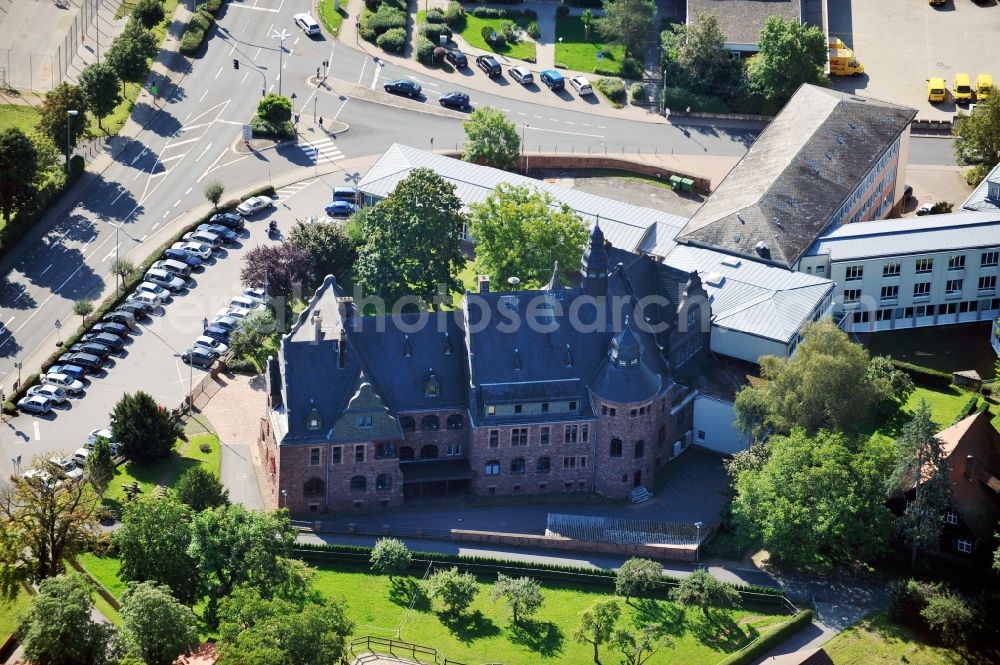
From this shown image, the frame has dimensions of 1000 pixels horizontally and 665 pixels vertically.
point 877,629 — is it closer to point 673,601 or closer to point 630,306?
point 673,601

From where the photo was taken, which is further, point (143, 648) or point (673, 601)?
point (673, 601)

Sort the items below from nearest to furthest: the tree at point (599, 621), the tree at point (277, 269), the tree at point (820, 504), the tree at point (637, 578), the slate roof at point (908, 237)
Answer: the tree at point (599, 621) < the tree at point (637, 578) < the tree at point (820, 504) < the slate roof at point (908, 237) < the tree at point (277, 269)

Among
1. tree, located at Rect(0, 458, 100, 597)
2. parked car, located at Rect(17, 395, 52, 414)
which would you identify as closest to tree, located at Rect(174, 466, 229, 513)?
tree, located at Rect(0, 458, 100, 597)

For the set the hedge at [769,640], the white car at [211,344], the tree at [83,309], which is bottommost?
the hedge at [769,640]

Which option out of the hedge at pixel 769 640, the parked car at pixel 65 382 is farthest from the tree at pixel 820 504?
the parked car at pixel 65 382

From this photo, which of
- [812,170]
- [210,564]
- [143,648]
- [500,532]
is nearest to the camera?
[143,648]

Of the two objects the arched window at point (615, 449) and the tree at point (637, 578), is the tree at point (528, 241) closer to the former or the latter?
the arched window at point (615, 449)

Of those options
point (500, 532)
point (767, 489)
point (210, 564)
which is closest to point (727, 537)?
point (767, 489)

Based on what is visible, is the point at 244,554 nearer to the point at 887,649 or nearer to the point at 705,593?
the point at 705,593
